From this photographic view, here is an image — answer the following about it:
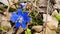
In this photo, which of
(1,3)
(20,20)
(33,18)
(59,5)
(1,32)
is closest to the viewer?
(20,20)

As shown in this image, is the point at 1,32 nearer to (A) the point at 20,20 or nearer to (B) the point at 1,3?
(A) the point at 20,20

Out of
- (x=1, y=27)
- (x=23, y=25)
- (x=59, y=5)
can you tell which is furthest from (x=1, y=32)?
(x=59, y=5)

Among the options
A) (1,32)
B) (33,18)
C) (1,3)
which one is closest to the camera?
(1,32)

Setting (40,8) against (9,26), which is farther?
(40,8)

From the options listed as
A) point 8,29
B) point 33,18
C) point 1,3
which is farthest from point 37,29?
point 1,3

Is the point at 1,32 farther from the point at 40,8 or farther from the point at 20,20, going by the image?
the point at 40,8

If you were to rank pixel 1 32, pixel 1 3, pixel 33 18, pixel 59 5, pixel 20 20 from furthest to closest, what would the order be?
pixel 59 5
pixel 1 3
pixel 33 18
pixel 1 32
pixel 20 20

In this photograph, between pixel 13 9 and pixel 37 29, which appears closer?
pixel 37 29

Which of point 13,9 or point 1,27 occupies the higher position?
point 13,9

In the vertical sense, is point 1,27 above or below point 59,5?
below
